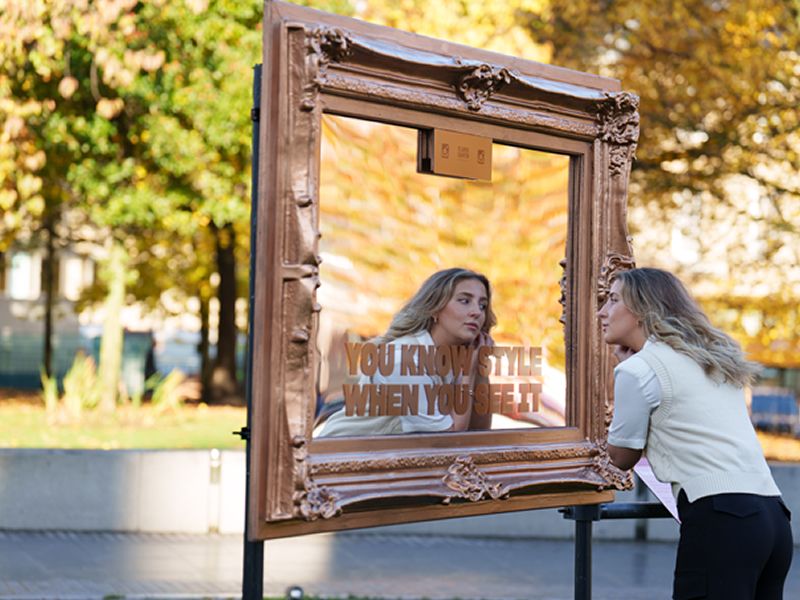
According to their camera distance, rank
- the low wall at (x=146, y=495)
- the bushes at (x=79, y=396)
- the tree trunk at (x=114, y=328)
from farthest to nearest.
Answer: the tree trunk at (x=114, y=328) < the bushes at (x=79, y=396) < the low wall at (x=146, y=495)

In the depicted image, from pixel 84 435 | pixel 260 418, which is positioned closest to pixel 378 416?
pixel 260 418

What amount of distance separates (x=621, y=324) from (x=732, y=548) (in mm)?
779

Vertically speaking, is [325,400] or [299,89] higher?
[299,89]

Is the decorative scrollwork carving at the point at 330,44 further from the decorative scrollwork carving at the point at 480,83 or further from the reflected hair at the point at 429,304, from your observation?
the reflected hair at the point at 429,304

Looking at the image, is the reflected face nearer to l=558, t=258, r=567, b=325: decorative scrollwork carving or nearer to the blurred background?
l=558, t=258, r=567, b=325: decorative scrollwork carving

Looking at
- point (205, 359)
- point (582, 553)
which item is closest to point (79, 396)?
point (205, 359)

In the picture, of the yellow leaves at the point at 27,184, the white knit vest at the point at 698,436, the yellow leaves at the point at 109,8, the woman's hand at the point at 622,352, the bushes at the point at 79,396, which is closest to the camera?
the white knit vest at the point at 698,436

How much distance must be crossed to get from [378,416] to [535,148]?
1.10 meters

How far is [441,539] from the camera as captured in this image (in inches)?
412

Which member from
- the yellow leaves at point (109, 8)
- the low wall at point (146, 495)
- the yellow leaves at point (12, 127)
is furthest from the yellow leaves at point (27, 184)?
the low wall at point (146, 495)

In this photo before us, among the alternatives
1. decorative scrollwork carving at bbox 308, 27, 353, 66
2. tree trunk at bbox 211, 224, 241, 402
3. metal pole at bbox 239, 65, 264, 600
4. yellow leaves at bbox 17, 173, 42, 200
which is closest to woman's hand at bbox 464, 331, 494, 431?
metal pole at bbox 239, 65, 264, 600

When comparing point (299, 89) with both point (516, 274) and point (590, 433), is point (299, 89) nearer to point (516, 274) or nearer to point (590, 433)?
point (516, 274)

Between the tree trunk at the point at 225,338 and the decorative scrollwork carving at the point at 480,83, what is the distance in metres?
20.2

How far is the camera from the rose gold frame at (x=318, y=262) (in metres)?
3.40
